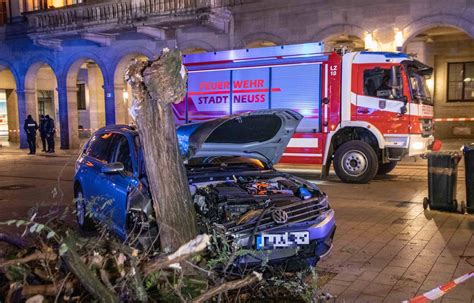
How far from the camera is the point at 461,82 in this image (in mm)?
21250

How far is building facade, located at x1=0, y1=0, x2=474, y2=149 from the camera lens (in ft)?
53.4

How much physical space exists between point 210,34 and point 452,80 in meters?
10.7

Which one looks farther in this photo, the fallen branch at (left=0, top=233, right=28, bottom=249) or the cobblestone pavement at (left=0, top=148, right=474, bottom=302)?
the cobblestone pavement at (left=0, top=148, right=474, bottom=302)

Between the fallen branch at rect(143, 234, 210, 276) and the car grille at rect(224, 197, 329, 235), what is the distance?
1.58 metres

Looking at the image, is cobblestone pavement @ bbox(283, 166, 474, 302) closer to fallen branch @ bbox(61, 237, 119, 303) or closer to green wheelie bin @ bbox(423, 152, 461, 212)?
green wheelie bin @ bbox(423, 152, 461, 212)

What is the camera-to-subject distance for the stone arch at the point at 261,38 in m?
18.3

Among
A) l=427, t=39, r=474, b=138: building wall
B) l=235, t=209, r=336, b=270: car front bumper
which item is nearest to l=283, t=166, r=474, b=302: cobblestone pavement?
l=235, t=209, r=336, b=270: car front bumper

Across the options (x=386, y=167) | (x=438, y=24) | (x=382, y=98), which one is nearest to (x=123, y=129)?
(x=382, y=98)

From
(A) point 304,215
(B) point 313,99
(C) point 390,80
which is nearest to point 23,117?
(B) point 313,99

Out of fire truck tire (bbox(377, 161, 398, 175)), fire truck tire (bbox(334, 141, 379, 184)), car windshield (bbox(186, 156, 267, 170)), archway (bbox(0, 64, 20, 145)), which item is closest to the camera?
car windshield (bbox(186, 156, 267, 170))

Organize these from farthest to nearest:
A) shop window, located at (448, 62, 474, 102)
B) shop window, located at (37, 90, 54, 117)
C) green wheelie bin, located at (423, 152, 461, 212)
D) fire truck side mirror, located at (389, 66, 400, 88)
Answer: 1. shop window, located at (37, 90, 54, 117)
2. shop window, located at (448, 62, 474, 102)
3. fire truck side mirror, located at (389, 66, 400, 88)
4. green wheelie bin, located at (423, 152, 461, 212)

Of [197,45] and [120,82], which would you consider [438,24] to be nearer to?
[197,45]

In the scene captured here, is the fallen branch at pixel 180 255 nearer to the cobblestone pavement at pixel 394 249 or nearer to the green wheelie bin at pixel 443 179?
the cobblestone pavement at pixel 394 249

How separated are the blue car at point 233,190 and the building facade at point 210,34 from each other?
11.1 m
